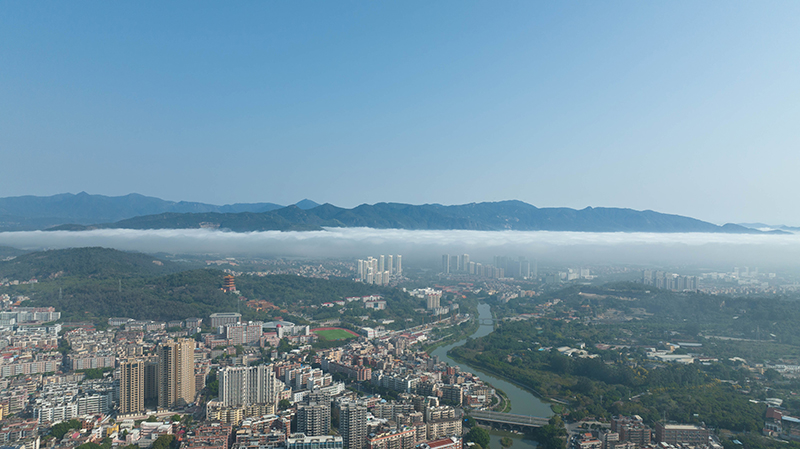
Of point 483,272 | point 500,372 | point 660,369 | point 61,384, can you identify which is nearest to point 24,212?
point 483,272

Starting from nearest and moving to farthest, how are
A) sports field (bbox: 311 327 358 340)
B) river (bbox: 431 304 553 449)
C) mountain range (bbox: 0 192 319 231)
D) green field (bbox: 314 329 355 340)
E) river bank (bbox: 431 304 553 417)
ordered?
river (bbox: 431 304 553 449) < river bank (bbox: 431 304 553 417) < green field (bbox: 314 329 355 340) < sports field (bbox: 311 327 358 340) < mountain range (bbox: 0 192 319 231)

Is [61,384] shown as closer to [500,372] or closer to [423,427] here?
[423,427]

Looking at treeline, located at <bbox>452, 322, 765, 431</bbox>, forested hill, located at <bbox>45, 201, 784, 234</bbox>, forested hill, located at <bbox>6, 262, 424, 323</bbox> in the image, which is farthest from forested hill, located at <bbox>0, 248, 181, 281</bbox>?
forested hill, located at <bbox>45, 201, 784, 234</bbox>

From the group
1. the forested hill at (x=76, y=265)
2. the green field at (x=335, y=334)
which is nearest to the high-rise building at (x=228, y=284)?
the forested hill at (x=76, y=265)

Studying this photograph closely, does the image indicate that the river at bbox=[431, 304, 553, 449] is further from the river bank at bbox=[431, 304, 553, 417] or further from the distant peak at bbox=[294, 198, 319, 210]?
the distant peak at bbox=[294, 198, 319, 210]

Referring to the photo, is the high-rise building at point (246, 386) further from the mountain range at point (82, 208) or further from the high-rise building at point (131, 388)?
the mountain range at point (82, 208)

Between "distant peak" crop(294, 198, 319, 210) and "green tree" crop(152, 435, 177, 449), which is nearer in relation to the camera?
"green tree" crop(152, 435, 177, 449)

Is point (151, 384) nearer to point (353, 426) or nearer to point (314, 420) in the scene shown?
point (314, 420)
